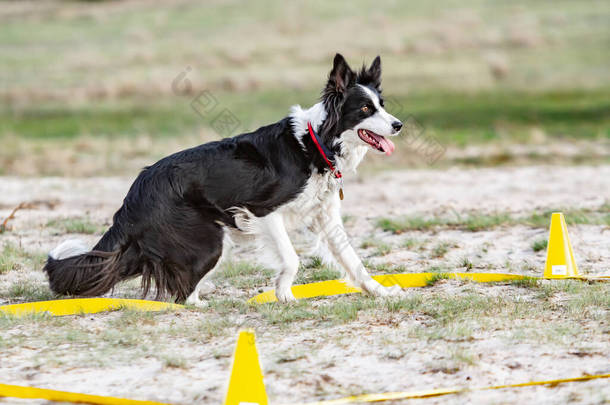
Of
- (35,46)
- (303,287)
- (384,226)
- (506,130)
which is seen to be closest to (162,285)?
(303,287)

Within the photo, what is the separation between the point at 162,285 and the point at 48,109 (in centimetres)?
1817

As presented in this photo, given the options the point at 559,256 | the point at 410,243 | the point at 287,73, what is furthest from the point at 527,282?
the point at 287,73

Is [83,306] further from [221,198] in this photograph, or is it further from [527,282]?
[527,282]

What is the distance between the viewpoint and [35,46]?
35.8 metres

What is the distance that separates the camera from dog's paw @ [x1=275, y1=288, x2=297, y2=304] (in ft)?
19.4

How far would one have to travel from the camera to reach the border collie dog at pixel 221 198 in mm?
5762

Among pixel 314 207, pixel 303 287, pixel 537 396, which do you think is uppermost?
pixel 314 207

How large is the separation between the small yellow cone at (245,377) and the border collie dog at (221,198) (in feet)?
6.97

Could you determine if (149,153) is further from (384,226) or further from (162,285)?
(162,285)

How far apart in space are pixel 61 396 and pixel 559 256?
13.8ft

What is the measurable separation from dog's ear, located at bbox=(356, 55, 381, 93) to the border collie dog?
0.13 ft

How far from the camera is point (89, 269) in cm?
577

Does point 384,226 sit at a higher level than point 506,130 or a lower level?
lower

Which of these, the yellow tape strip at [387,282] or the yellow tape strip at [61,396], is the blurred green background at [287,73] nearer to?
the yellow tape strip at [387,282]
